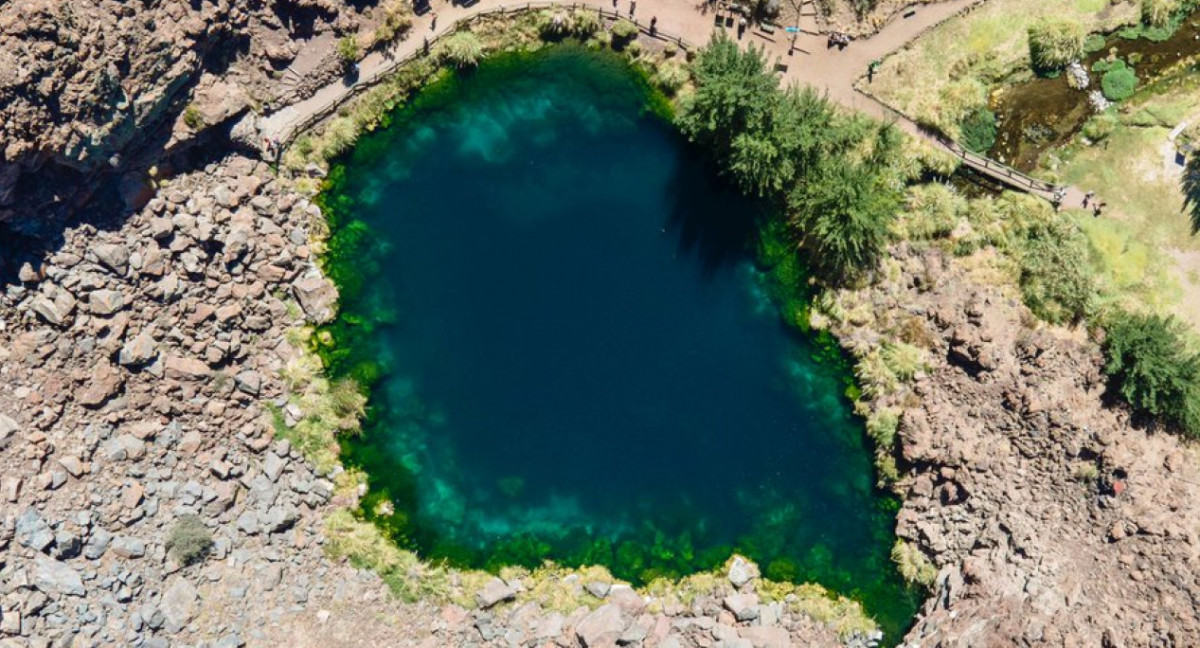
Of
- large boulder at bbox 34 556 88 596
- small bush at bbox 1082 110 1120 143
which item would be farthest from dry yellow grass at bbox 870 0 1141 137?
large boulder at bbox 34 556 88 596

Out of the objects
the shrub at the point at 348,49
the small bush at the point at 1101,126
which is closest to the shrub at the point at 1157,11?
the small bush at the point at 1101,126

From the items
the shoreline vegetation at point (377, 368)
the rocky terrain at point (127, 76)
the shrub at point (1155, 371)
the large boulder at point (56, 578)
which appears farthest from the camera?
the shoreline vegetation at point (377, 368)

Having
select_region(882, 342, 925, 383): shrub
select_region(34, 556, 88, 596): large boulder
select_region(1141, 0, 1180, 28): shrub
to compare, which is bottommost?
select_region(34, 556, 88, 596): large boulder

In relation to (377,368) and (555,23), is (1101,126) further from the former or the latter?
(377,368)

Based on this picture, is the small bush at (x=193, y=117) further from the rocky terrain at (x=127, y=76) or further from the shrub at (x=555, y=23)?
the shrub at (x=555, y=23)

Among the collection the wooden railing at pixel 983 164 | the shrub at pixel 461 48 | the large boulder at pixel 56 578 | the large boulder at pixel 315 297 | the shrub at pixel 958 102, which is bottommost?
the large boulder at pixel 56 578

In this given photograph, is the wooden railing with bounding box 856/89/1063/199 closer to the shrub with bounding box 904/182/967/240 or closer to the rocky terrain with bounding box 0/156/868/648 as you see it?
the shrub with bounding box 904/182/967/240
